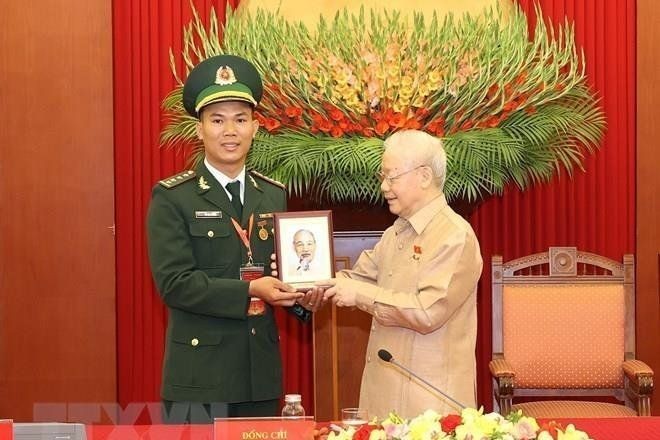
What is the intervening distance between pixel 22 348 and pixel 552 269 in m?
2.14

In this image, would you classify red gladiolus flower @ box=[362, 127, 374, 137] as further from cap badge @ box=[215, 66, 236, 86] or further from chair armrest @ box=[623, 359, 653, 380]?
chair armrest @ box=[623, 359, 653, 380]

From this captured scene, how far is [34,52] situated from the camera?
4285mm

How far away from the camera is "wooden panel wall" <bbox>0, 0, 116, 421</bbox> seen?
4.29m

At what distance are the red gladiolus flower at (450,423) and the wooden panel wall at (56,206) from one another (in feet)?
9.52

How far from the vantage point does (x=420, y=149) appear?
266 cm

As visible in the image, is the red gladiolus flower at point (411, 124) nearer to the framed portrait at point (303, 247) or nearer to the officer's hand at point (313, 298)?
the framed portrait at point (303, 247)

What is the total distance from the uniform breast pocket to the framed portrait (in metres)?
0.16

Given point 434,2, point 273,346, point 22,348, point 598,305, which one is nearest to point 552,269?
point 598,305

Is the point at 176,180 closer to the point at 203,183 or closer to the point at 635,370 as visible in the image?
the point at 203,183

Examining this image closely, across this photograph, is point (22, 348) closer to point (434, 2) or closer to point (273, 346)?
point (273, 346)

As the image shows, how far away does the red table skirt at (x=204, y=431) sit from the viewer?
2121 mm

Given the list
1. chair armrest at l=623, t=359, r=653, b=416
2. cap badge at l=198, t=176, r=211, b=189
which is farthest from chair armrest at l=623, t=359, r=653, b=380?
cap badge at l=198, t=176, r=211, b=189

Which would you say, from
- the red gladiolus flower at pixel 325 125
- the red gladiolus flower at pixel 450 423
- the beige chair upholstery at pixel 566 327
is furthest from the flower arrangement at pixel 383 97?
the red gladiolus flower at pixel 450 423

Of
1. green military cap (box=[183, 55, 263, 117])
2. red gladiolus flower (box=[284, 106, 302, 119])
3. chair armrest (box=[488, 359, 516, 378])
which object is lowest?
chair armrest (box=[488, 359, 516, 378])
